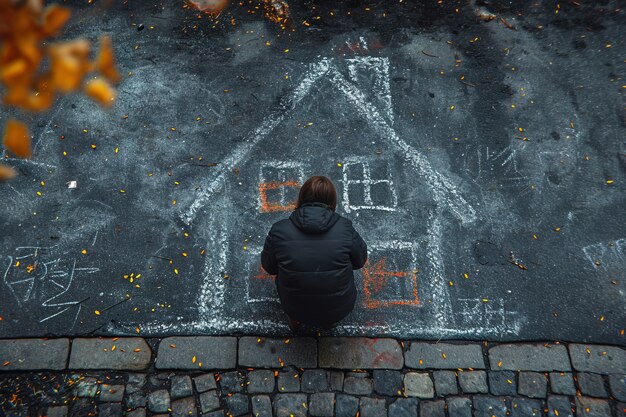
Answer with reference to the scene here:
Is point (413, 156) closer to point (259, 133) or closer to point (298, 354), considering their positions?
point (259, 133)

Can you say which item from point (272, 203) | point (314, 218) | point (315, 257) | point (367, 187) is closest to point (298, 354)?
point (315, 257)

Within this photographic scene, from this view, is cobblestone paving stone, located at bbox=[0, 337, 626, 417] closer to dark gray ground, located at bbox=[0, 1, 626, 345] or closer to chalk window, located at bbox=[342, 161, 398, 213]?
dark gray ground, located at bbox=[0, 1, 626, 345]

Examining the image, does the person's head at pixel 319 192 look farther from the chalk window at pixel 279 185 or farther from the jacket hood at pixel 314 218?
the chalk window at pixel 279 185

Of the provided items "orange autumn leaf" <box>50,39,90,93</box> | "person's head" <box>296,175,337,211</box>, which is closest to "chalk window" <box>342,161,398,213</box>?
"person's head" <box>296,175,337,211</box>

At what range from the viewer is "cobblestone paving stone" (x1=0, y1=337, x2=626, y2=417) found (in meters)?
4.07

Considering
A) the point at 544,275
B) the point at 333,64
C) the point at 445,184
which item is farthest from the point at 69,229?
the point at 544,275

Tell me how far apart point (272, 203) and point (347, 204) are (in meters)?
0.78

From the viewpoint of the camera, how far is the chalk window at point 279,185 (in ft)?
16.3

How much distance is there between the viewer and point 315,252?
142 inches

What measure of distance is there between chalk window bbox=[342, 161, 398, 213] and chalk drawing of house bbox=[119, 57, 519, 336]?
0.01 meters

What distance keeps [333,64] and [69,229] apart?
11.5ft

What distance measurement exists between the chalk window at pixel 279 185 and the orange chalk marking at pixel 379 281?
40.8 inches

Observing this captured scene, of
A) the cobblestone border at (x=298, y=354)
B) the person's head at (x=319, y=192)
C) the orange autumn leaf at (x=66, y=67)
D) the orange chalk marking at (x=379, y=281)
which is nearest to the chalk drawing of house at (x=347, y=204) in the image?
the orange chalk marking at (x=379, y=281)

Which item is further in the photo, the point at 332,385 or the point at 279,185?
the point at 279,185
